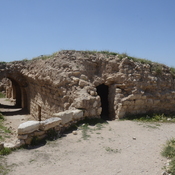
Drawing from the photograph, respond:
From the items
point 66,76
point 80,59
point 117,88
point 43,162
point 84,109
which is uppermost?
point 80,59

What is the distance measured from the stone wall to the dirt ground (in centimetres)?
222

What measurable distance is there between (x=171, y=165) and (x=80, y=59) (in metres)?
7.43

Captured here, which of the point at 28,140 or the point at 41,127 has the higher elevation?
the point at 41,127

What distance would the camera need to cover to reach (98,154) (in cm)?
593

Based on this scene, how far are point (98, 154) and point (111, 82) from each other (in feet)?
18.2

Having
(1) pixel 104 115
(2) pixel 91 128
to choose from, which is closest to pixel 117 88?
(1) pixel 104 115

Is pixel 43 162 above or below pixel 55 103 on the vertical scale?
below

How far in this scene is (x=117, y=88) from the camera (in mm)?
10477

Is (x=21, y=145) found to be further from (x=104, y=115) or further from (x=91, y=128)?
(x=104, y=115)

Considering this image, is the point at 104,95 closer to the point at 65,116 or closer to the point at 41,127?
the point at 65,116

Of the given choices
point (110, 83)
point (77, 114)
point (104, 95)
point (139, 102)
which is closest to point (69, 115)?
point (77, 114)

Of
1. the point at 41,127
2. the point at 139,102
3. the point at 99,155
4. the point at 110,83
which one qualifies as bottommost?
the point at 99,155

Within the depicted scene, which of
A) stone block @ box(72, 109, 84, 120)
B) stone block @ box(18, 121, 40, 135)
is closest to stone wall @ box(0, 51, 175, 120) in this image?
stone block @ box(72, 109, 84, 120)

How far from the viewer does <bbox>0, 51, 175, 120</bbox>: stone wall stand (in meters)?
9.95
